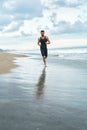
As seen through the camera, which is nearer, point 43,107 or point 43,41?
point 43,107

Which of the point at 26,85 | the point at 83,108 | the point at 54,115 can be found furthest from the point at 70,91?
the point at 54,115

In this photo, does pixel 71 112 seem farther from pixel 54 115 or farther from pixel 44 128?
pixel 44 128

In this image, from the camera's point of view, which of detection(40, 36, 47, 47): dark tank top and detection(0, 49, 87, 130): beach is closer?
detection(0, 49, 87, 130): beach

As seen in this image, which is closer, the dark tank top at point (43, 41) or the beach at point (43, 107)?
the beach at point (43, 107)

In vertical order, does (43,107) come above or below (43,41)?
below

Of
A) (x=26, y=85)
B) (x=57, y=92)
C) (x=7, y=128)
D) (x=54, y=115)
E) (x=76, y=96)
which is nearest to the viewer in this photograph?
(x=7, y=128)

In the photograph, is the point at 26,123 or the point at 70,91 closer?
the point at 26,123

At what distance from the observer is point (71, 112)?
7.30 m

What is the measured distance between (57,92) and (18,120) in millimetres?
3620

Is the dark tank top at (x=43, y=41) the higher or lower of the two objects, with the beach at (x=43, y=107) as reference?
higher

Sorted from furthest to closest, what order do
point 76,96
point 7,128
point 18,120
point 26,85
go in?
point 26,85
point 76,96
point 18,120
point 7,128

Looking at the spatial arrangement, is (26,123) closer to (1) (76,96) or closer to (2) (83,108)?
(2) (83,108)

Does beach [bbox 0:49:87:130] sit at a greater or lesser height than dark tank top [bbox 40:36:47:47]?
lesser

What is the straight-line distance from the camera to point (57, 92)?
396 inches
